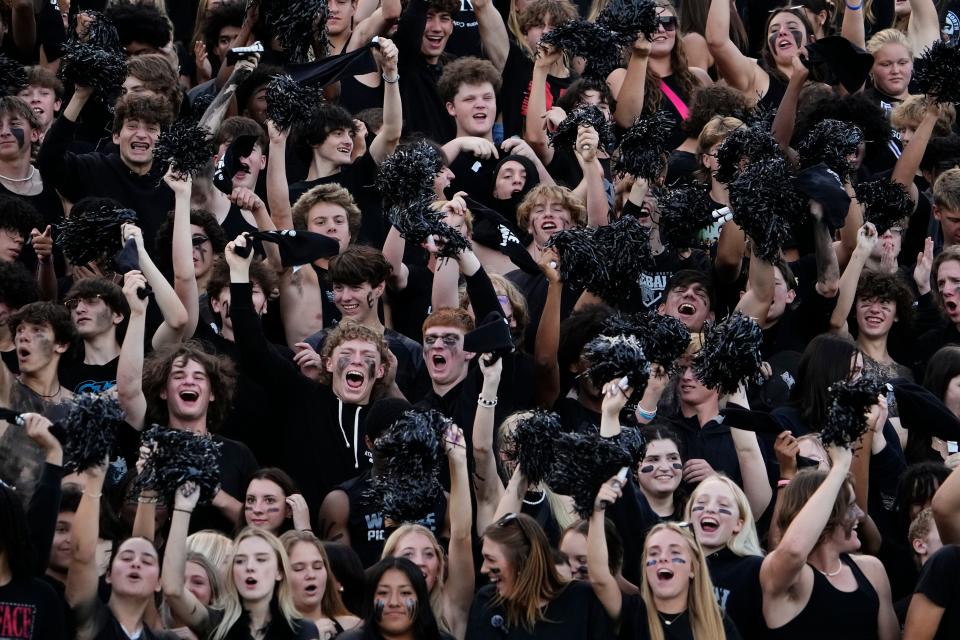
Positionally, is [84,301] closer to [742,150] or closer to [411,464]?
[411,464]

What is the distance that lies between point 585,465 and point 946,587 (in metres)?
1.57

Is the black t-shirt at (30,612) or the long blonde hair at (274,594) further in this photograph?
the long blonde hair at (274,594)

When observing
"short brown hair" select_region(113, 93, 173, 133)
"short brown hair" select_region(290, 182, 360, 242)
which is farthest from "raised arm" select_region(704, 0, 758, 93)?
"short brown hair" select_region(113, 93, 173, 133)

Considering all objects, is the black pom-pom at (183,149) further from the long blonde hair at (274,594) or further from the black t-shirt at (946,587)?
the black t-shirt at (946,587)

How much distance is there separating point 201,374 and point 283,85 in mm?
2023

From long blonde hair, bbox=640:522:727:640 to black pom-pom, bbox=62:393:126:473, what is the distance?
2.30m

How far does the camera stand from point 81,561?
8398 mm

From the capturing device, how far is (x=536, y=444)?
30.0 ft

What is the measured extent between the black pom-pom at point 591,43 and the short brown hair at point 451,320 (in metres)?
2.28

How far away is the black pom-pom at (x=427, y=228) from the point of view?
10039 mm

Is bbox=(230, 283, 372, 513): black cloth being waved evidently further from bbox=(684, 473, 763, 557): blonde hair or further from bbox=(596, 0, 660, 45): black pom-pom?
bbox=(596, 0, 660, 45): black pom-pom

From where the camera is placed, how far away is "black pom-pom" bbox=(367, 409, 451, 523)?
30.1 feet

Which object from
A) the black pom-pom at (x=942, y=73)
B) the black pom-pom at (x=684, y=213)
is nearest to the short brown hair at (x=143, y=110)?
the black pom-pom at (x=684, y=213)

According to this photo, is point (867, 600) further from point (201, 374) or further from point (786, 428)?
point (201, 374)
